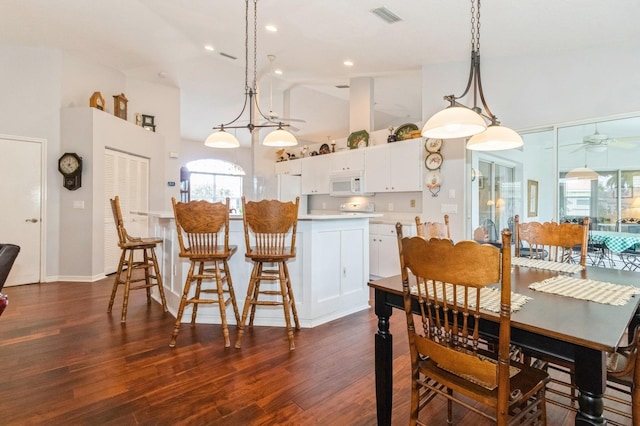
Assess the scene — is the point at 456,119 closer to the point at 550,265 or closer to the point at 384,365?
the point at 550,265

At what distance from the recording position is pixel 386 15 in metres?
3.48

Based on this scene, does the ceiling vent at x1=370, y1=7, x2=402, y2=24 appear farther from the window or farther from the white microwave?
the white microwave

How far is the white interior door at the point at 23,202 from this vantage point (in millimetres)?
4578

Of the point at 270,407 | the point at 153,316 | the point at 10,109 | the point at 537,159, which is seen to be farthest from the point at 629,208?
the point at 10,109

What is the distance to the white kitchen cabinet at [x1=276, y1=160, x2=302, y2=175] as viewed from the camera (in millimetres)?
6980

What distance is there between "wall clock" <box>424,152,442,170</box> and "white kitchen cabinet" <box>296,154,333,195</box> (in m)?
1.95

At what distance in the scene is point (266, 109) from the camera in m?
7.48

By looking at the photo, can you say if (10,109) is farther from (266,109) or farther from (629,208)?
(629,208)

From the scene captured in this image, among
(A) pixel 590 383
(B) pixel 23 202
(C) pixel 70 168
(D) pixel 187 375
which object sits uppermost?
(C) pixel 70 168

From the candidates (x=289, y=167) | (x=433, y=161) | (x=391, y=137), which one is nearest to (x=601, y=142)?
(x=433, y=161)

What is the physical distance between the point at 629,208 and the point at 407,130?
2.75 meters

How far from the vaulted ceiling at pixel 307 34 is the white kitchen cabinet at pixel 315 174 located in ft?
4.51

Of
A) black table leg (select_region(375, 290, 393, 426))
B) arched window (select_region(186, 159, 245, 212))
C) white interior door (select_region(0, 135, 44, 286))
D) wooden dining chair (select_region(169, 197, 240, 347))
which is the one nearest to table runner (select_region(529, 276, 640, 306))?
black table leg (select_region(375, 290, 393, 426))

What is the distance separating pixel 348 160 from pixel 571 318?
15.5ft
